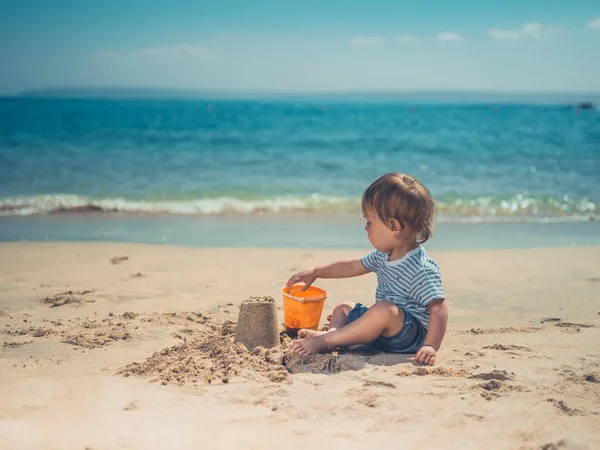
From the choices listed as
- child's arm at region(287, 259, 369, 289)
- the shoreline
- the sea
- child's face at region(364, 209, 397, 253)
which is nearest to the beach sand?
child's arm at region(287, 259, 369, 289)

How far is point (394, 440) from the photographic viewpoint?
101 inches

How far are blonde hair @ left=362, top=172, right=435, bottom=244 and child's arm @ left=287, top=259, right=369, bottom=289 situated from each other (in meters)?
0.51

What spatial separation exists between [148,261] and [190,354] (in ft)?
9.33

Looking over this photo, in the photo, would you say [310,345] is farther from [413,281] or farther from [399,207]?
[399,207]

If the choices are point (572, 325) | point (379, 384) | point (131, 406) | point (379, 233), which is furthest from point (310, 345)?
point (572, 325)

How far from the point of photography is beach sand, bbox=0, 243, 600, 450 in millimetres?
2633

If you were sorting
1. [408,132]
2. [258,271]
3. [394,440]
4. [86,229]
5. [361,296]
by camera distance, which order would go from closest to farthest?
1. [394,440]
2. [361,296]
3. [258,271]
4. [86,229]
5. [408,132]

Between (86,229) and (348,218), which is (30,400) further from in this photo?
(348,218)

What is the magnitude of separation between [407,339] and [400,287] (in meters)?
0.31

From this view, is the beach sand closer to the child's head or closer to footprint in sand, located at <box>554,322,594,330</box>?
footprint in sand, located at <box>554,322,594,330</box>

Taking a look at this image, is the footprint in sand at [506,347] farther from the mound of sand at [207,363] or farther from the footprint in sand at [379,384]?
the mound of sand at [207,363]

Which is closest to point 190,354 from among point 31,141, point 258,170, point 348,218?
point 348,218

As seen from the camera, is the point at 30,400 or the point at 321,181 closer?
the point at 30,400

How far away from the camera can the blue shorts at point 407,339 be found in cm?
362
